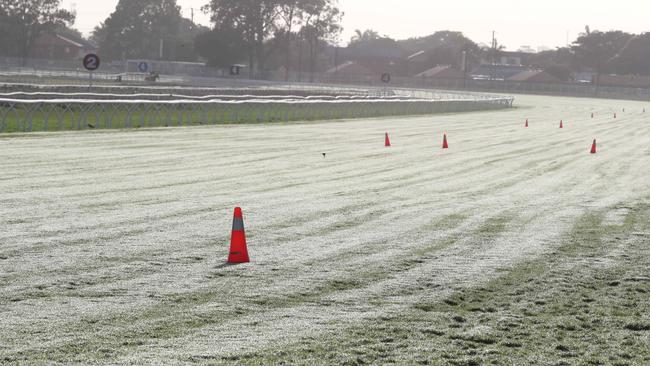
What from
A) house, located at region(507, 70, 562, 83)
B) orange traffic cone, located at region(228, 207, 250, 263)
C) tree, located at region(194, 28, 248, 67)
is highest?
tree, located at region(194, 28, 248, 67)

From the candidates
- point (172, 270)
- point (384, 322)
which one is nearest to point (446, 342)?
point (384, 322)

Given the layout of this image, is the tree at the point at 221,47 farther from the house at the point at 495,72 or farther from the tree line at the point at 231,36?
the house at the point at 495,72

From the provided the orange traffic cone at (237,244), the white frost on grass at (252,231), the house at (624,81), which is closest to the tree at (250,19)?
the house at (624,81)

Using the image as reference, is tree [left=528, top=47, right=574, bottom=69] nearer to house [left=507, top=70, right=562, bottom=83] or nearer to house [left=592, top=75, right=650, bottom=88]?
house [left=507, top=70, right=562, bottom=83]

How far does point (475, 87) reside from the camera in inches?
4904

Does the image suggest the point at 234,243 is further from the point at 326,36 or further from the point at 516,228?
the point at 326,36

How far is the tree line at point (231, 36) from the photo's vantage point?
13825 centimetres

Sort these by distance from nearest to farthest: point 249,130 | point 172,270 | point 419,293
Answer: point 419,293
point 172,270
point 249,130

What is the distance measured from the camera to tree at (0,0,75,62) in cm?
14200

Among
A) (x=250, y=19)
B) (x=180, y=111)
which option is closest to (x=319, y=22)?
(x=250, y=19)

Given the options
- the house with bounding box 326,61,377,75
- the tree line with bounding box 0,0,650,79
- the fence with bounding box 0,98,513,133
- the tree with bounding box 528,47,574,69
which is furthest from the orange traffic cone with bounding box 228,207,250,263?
the house with bounding box 326,61,377,75

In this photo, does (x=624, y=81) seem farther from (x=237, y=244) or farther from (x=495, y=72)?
(x=237, y=244)

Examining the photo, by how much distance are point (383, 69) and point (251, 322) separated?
6818 inches

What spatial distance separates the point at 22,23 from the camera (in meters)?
142
